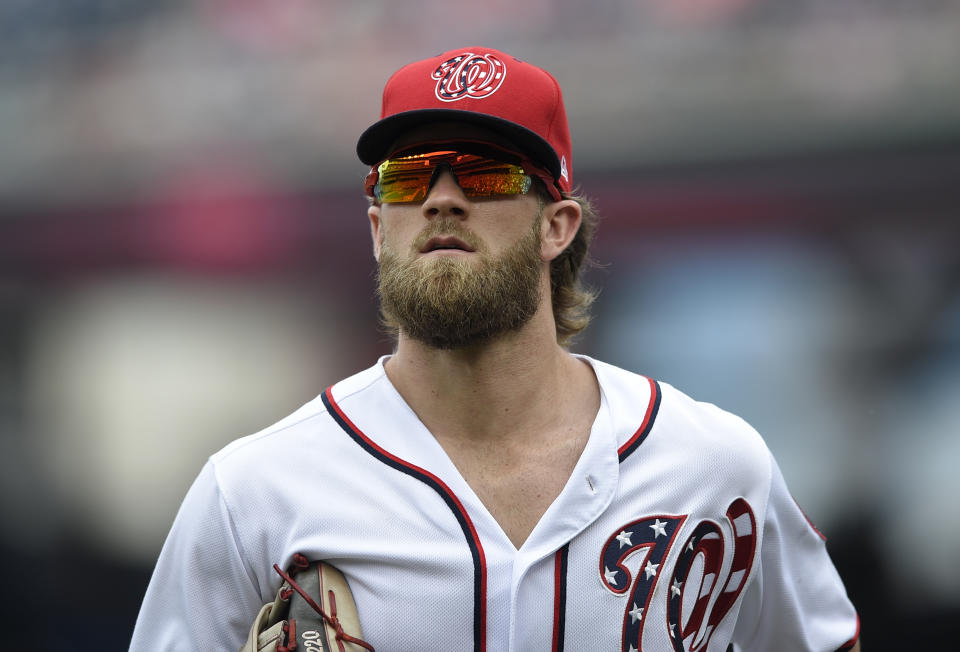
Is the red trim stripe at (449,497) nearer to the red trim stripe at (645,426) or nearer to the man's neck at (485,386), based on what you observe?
the man's neck at (485,386)

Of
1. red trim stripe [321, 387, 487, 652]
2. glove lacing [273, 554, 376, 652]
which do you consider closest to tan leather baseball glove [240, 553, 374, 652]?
glove lacing [273, 554, 376, 652]

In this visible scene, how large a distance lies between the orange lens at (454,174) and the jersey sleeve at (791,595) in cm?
87

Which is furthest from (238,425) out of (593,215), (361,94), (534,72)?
(534,72)

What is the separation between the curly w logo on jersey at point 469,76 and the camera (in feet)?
7.14

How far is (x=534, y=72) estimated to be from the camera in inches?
90.8

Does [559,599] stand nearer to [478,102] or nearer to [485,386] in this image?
[485,386]

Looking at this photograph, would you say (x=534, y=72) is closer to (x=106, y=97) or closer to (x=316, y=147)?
(x=316, y=147)

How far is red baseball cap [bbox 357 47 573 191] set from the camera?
2152 millimetres

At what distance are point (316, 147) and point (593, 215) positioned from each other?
209 inches

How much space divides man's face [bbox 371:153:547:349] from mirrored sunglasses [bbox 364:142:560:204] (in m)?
0.02

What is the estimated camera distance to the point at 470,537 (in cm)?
199

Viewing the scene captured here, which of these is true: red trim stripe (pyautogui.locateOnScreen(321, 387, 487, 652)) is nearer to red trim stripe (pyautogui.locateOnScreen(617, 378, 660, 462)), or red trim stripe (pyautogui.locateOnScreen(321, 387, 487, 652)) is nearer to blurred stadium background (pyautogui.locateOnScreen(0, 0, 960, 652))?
red trim stripe (pyautogui.locateOnScreen(617, 378, 660, 462))

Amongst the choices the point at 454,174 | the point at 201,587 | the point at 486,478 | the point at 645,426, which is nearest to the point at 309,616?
the point at 201,587

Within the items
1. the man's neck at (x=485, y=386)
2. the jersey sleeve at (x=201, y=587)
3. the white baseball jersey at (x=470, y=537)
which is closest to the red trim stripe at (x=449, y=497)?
the white baseball jersey at (x=470, y=537)
